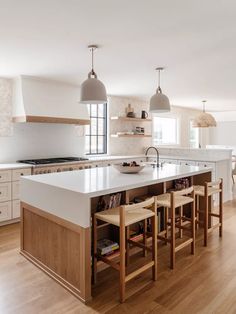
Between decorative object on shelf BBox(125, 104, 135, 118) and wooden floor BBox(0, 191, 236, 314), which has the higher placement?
decorative object on shelf BBox(125, 104, 135, 118)

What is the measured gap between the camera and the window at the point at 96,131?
5906mm

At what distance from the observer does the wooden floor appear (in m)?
1.98

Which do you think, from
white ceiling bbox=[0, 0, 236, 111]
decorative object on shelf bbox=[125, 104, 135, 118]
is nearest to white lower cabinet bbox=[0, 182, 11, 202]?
white ceiling bbox=[0, 0, 236, 111]

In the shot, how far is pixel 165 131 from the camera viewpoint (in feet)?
26.9

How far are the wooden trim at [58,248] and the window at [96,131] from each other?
3.28 metres

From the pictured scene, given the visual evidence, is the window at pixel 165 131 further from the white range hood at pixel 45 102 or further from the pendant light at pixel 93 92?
the pendant light at pixel 93 92

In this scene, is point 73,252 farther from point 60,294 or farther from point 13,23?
point 13,23

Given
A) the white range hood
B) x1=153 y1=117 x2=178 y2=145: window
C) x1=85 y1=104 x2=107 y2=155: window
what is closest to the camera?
the white range hood

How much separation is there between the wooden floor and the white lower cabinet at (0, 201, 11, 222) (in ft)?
3.19

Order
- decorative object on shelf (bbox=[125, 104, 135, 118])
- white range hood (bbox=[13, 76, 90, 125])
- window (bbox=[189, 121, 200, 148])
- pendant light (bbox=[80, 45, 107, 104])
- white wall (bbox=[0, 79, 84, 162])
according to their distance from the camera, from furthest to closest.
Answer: window (bbox=[189, 121, 200, 148]) → decorative object on shelf (bbox=[125, 104, 135, 118]) → white wall (bbox=[0, 79, 84, 162]) → white range hood (bbox=[13, 76, 90, 125]) → pendant light (bbox=[80, 45, 107, 104])

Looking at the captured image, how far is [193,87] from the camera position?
5.35 metres

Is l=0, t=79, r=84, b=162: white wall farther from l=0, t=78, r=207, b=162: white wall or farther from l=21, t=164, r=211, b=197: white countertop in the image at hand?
l=21, t=164, r=211, b=197: white countertop

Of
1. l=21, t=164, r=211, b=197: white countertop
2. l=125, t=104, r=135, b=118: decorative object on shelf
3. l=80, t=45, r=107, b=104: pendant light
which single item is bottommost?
l=21, t=164, r=211, b=197: white countertop

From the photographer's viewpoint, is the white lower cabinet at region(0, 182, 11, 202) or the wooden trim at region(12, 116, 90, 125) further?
the wooden trim at region(12, 116, 90, 125)
